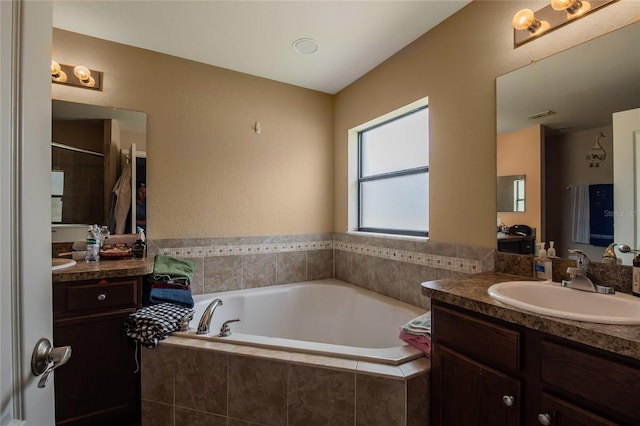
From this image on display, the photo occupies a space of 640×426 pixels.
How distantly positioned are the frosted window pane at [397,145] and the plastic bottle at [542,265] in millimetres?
1003

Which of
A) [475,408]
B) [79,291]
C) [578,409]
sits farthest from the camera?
[79,291]

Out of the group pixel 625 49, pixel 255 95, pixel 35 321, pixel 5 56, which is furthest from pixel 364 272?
pixel 5 56

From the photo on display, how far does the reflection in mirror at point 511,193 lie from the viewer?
1.54 metres

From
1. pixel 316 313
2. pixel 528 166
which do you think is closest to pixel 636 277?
pixel 528 166

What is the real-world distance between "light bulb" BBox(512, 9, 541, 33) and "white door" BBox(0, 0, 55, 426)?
6.01 ft

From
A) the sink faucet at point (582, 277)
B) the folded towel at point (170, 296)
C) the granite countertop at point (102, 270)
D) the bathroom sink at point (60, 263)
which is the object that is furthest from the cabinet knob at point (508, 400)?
the bathroom sink at point (60, 263)

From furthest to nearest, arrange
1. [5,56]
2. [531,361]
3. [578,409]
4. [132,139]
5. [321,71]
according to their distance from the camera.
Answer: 1. [321,71]
2. [132,139]
3. [531,361]
4. [578,409]
5. [5,56]

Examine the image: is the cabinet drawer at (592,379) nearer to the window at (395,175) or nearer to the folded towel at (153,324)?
the window at (395,175)

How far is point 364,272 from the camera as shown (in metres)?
2.64

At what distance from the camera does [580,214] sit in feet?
4.41

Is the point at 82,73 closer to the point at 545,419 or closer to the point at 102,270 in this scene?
the point at 102,270

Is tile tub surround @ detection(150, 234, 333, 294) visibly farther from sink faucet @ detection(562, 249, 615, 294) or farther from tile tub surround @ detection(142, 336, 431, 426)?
sink faucet @ detection(562, 249, 615, 294)

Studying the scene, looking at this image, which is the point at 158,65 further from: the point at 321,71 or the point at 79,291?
the point at 79,291

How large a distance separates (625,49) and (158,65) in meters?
2.82
